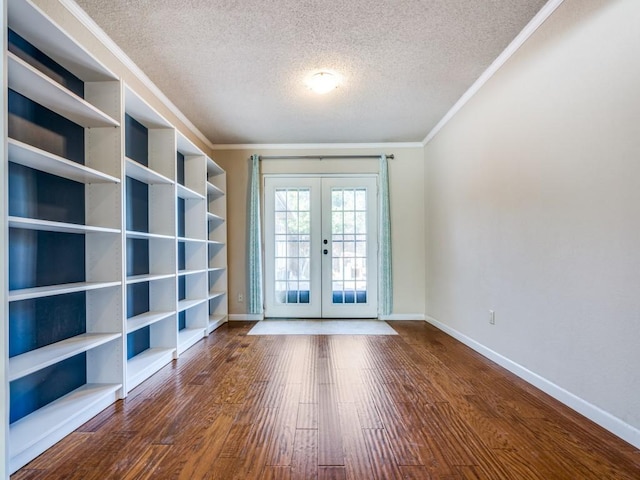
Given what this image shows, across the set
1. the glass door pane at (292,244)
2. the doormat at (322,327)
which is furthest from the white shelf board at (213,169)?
the doormat at (322,327)

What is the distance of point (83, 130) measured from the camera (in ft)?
7.16

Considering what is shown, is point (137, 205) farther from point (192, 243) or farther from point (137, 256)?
point (192, 243)

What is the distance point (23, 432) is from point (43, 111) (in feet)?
5.53

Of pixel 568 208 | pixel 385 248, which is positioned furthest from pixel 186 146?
pixel 568 208

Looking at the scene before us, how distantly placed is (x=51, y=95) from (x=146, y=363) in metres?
1.93

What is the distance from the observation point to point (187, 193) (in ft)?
11.2

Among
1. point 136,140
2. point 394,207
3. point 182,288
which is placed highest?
point 136,140

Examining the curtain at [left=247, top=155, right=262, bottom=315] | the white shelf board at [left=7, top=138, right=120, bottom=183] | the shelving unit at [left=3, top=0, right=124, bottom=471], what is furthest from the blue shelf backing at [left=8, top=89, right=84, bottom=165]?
the curtain at [left=247, top=155, right=262, bottom=315]

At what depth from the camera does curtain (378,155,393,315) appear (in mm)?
4691

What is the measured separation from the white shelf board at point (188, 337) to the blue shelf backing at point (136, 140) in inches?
67.8

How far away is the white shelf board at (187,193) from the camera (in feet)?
10.5

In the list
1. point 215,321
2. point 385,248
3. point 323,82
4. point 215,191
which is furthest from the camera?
point 385,248

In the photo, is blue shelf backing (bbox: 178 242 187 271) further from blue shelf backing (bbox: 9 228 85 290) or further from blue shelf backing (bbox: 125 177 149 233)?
blue shelf backing (bbox: 9 228 85 290)

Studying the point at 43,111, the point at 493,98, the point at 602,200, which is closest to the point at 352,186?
the point at 493,98
